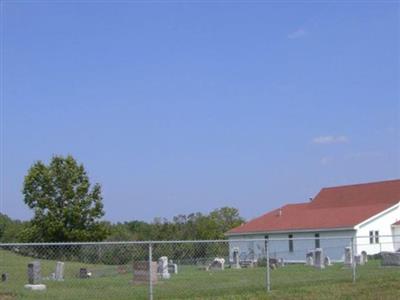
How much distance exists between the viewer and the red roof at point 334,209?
50562 millimetres

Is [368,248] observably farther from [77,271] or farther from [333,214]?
[77,271]

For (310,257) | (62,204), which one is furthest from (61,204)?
(310,257)

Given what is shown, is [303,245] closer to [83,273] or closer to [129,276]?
[129,276]

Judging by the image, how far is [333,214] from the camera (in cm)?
5259

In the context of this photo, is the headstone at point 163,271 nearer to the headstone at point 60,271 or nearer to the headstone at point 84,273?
the headstone at point 84,273

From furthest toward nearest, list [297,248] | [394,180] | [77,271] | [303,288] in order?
1. [394,180]
2. [297,248]
3. [77,271]
4. [303,288]

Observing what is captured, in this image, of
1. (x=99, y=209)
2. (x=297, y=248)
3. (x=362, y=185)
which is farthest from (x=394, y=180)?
(x=99, y=209)

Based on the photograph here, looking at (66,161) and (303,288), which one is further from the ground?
(66,161)

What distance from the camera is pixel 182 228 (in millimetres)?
75250

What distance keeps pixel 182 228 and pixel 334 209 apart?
24.7 meters

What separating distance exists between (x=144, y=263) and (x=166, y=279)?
2465mm

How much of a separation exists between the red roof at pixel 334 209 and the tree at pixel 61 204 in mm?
12794

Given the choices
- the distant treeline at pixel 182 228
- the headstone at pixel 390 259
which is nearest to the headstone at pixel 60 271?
the headstone at pixel 390 259

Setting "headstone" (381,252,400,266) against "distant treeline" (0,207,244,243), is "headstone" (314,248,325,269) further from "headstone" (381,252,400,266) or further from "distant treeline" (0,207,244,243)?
"distant treeline" (0,207,244,243)
